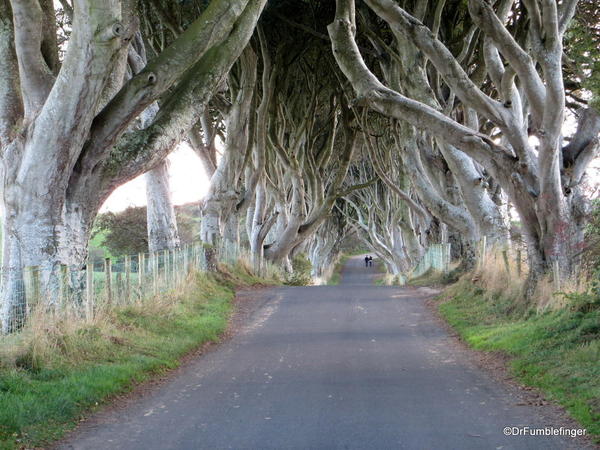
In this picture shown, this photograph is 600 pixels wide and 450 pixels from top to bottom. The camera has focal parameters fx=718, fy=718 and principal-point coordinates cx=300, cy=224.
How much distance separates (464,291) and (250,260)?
11.6 m

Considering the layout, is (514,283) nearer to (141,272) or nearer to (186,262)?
(141,272)

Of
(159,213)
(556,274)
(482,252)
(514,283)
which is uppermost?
(159,213)

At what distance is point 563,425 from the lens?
259 inches

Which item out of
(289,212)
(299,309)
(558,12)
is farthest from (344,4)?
(289,212)

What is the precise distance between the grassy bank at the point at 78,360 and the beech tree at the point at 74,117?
0.81 metres

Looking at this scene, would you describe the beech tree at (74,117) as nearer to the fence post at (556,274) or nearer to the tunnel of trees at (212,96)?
the tunnel of trees at (212,96)

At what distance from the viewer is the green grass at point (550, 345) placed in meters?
7.17

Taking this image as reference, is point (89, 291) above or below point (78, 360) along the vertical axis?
above

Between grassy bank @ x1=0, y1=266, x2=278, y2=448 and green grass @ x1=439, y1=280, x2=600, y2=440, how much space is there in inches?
182

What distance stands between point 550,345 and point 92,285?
667 centimetres

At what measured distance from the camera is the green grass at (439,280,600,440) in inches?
282

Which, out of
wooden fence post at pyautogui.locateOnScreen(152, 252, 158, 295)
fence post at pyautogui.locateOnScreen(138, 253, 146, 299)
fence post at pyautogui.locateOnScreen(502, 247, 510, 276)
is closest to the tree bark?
wooden fence post at pyautogui.locateOnScreen(152, 252, 158, 295)

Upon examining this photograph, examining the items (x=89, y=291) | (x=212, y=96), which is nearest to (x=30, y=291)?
(x=89, y=291)

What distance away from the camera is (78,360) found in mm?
8906
